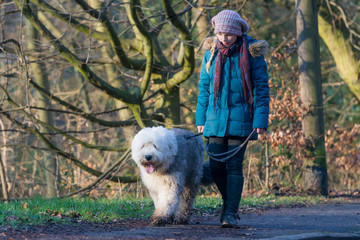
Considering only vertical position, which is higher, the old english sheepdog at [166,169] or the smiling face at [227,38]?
the smiling face at [227,38]

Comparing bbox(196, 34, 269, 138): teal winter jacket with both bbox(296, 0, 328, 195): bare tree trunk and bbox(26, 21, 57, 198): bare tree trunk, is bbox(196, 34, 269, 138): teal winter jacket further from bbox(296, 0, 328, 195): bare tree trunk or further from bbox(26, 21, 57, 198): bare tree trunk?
bbox(26, 21, 57, 198): bare tree trunk

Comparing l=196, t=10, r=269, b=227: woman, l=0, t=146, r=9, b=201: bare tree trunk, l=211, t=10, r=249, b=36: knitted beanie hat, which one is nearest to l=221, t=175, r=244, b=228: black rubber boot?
l=196, t=10, r=269, b=227: woman

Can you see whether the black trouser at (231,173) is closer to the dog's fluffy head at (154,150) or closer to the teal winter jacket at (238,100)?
the teal winter jacket at (238,100)

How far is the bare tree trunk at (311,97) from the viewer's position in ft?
36.7

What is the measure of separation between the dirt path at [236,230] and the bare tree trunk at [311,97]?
291 cm

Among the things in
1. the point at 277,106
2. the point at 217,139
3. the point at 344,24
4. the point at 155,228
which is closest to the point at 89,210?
the point at 155,228

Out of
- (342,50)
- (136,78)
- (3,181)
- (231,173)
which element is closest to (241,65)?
(231,173)

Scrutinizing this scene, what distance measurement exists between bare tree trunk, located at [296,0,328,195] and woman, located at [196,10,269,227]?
529 cm

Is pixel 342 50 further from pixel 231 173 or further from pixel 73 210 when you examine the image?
pixel 73 210

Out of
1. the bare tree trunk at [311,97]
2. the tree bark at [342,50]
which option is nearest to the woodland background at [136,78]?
the tree bark at [342,50]

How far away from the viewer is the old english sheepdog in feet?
20.8

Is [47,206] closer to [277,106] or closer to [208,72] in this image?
[208,72]

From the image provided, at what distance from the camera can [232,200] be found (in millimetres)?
6125

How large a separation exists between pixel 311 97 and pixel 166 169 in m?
5.65
